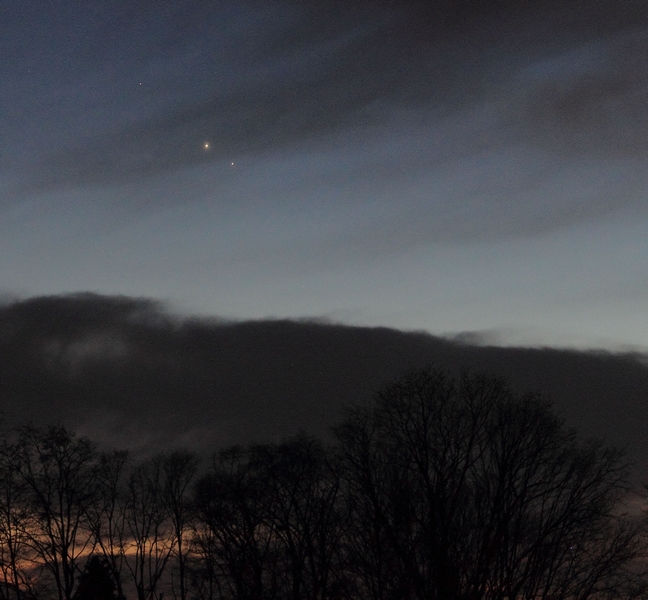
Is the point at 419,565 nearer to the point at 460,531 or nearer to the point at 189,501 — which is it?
the point at 460,531

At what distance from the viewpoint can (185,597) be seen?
6197 centimetres

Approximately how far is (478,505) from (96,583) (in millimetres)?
29790

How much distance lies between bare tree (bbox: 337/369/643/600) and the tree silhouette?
77.2 feet

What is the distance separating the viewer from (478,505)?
3959cm

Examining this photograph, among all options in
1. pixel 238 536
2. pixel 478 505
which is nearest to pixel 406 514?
pixel 478 505

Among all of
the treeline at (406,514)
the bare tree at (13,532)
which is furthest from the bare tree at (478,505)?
the bare tree at (13,532)

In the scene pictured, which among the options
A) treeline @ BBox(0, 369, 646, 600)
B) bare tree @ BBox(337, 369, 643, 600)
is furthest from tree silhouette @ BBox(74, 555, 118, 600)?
bare tree @ BBox(337, 369, 643, 600)

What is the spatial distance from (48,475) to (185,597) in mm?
16589

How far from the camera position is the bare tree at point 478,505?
3778cm

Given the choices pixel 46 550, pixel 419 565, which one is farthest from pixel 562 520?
pixel 46 550

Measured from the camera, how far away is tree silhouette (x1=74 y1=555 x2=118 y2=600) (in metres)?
57.5

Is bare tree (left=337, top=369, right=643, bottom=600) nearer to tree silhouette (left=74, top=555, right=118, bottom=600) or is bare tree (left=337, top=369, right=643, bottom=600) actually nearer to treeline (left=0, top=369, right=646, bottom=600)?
treeline (left=0, top=369, right=646, bottom=600)

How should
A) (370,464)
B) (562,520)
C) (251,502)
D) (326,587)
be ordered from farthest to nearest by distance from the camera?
(251,502), (326,587), (370,464), (562,520)

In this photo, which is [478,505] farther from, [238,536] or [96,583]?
[96,583]
